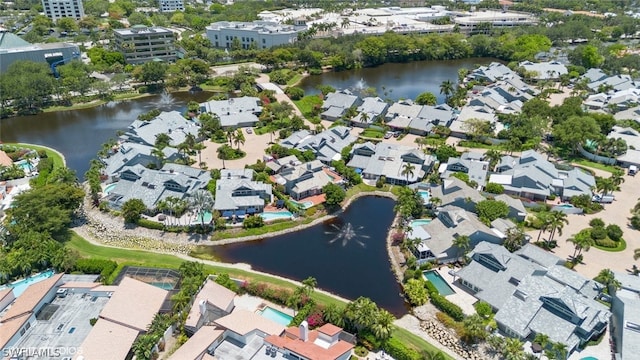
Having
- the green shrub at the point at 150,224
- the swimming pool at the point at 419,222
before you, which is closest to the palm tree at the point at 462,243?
the swimming pool at the point at 419,222

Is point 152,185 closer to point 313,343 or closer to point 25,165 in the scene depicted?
point 25,165

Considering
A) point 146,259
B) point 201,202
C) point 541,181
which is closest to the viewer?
point 146,259

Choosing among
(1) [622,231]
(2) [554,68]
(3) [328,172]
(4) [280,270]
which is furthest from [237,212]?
(2) [554,68]

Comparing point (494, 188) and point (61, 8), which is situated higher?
point (61, 8)

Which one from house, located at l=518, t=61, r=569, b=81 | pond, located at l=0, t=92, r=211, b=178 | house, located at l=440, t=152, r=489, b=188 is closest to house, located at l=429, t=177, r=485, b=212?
house, located at l=440, t=152, r=489, b=188

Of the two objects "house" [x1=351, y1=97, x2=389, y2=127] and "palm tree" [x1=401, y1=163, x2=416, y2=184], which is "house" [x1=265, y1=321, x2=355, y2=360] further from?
"house" [x1=351, y1=97, x2=389, y2=127]

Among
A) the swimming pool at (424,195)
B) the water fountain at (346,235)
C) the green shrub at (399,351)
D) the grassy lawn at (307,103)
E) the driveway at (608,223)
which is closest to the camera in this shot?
the green shrub at (399,351)

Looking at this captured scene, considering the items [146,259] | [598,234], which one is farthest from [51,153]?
[598,234]

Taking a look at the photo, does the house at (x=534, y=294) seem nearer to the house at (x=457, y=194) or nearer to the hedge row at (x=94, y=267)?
the house at (x=457, y=194)
